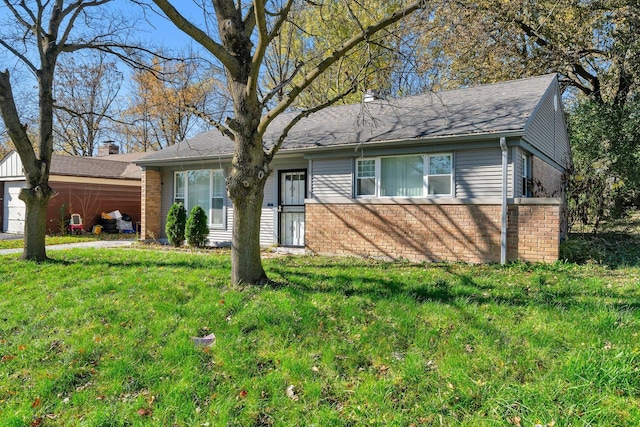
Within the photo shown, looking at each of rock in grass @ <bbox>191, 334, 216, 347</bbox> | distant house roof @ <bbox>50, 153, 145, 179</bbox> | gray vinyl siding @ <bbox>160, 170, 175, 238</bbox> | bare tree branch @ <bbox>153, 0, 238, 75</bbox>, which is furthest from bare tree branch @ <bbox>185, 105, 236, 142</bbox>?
distant house roof @ <bbox>50, 153, 145, 179</bbox>

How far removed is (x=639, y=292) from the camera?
5.70 meters

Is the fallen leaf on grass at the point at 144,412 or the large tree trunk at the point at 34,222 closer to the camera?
the fallen leaf on grass at the point at 144,412

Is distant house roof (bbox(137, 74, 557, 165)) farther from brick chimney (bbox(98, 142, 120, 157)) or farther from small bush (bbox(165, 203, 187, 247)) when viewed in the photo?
brick chimney (bbox(98, 142, 120, 157))

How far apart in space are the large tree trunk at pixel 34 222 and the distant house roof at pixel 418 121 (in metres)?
3.27

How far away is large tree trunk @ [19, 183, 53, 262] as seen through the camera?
859 centimetres

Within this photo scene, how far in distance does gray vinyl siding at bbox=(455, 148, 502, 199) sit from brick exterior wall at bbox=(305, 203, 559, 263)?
0.33 meters

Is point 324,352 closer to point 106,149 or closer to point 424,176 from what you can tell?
point 424,176

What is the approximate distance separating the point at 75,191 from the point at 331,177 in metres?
13.2

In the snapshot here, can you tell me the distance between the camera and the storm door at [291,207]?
11789 millimetres

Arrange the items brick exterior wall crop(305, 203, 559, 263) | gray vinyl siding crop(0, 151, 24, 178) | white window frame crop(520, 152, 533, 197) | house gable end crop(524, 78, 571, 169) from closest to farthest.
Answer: brick exterior wall crop(305, 203, 559, 263) → white window frame crop(520, 152, 533, 197) → house gable end crop(524, 78, 571, 169) → gray vinyl siding crop(0, 151, 24, 178)

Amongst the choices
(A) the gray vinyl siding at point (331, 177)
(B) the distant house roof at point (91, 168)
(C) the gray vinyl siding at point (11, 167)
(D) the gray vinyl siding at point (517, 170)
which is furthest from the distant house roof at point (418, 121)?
(C) the gray vinyl siding at point (11, 167)

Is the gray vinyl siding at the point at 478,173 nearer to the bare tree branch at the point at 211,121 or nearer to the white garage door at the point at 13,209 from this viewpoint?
the bare tree branch at the point at 211,121

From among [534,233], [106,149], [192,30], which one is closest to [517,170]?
[534,233]

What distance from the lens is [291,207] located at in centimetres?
1189
